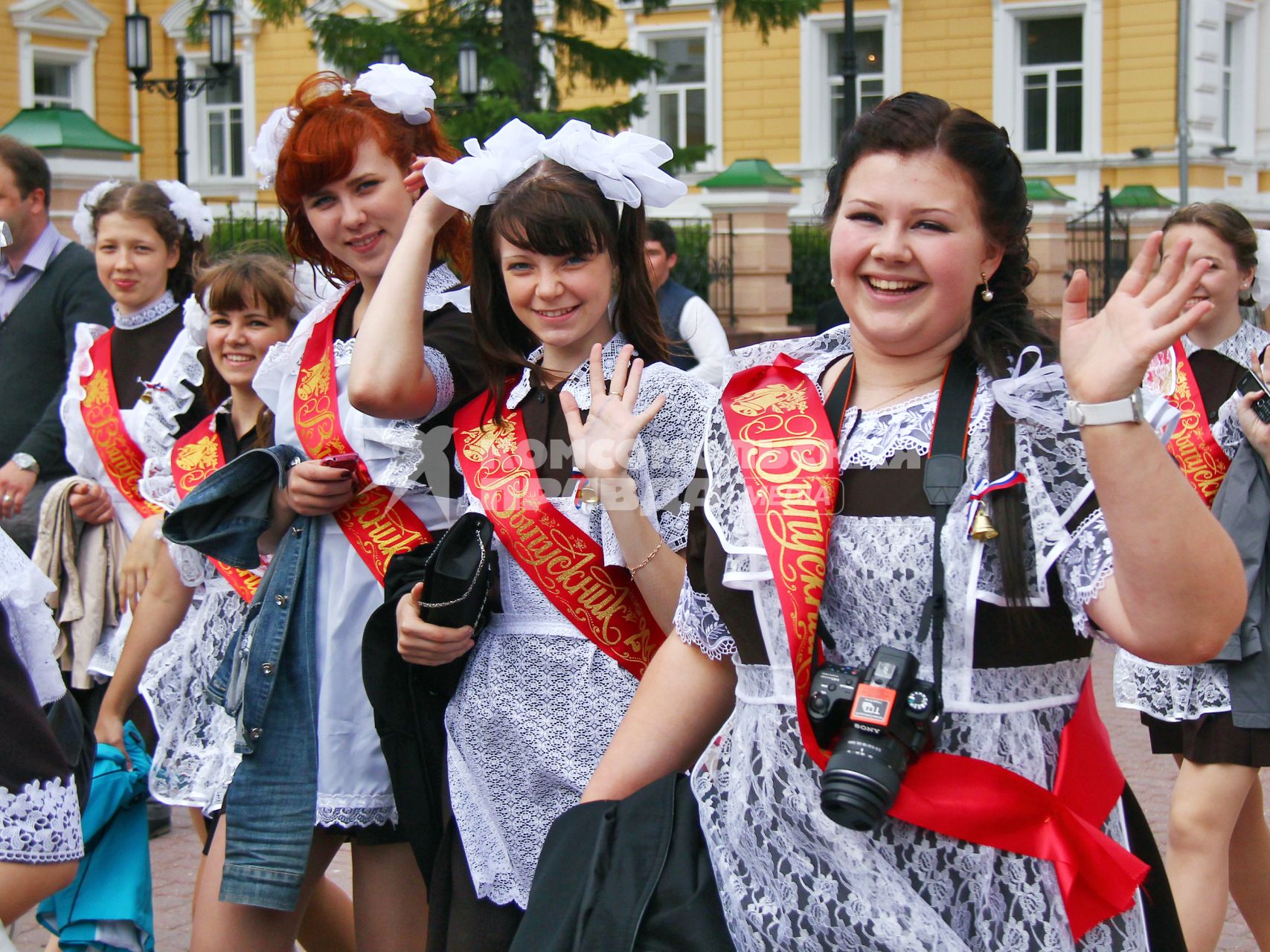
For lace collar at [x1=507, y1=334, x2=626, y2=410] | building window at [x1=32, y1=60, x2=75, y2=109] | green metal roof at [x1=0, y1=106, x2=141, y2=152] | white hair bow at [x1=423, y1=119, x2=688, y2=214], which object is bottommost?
lace collar at [x1=507, y1=334, x2=626, y2=410]

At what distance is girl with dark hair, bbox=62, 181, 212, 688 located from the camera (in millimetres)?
4512

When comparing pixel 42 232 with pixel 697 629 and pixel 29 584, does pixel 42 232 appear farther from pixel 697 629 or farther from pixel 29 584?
pixel 697 629

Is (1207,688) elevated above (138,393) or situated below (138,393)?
below

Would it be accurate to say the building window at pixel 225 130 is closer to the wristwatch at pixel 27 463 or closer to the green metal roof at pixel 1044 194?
the green metal roof at pixel 1044 194

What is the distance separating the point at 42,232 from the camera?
18.2ft

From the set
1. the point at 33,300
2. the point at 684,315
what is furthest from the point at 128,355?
the point at 684,315

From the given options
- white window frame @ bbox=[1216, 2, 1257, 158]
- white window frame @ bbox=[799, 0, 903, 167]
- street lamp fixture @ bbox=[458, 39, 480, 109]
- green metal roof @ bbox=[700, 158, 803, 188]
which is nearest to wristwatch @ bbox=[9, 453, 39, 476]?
street lamp fixture @ bbox=[458, 39, 480, 109]

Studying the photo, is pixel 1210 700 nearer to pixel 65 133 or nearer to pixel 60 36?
pixel 65 133

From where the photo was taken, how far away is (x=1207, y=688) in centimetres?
385

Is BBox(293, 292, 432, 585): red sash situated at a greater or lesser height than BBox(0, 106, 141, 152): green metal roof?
lesser

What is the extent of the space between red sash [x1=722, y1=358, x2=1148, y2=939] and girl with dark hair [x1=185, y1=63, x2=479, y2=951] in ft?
3.36

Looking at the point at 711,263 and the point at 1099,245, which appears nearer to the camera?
the point at 711,263

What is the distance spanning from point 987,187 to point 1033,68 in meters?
22.0

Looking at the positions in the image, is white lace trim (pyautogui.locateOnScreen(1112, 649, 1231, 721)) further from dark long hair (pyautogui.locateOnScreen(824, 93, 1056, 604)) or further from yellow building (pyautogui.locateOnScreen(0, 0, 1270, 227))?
yellow building (pyautogui.locateOnScreen(0, 0, 1270, 227))
